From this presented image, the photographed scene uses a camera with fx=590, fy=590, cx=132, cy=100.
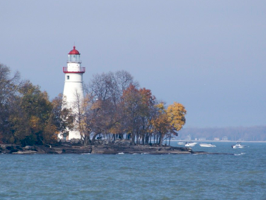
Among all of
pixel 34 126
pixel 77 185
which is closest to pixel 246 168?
pixel 77 185

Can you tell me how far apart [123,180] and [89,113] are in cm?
3526

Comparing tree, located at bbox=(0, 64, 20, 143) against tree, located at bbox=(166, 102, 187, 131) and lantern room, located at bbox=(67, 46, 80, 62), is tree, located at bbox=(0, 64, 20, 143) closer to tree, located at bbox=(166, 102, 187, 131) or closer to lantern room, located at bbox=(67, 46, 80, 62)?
lantern room, located at bbox=(67, 46, 80, 62)

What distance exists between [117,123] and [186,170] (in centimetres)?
2797

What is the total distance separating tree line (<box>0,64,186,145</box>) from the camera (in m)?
72.8

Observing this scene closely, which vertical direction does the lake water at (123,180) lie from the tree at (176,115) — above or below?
below

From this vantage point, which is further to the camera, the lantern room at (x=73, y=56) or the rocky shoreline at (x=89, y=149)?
the lantern room at (x=73, y=56)

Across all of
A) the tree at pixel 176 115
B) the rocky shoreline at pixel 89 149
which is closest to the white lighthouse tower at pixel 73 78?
the rocky shoreline at pixel 89 149

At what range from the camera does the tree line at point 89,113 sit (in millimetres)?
72812

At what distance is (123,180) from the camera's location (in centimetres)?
4597

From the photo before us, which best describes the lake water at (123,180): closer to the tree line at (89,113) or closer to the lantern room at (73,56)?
the tree line at (89,113)

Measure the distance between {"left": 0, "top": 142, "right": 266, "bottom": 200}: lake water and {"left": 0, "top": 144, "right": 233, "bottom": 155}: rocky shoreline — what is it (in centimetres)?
833

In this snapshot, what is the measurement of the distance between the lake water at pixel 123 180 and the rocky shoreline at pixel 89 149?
8331mm

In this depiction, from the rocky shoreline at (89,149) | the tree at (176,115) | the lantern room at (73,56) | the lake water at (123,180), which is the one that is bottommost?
the lake water at (123,180)

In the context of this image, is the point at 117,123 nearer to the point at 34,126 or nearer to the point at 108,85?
the point at 108,85
